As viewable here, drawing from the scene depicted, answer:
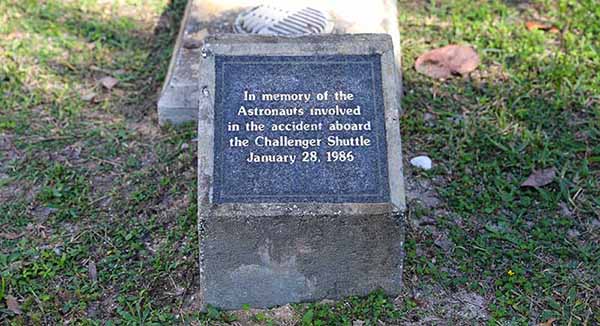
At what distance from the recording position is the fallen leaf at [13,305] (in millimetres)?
3441

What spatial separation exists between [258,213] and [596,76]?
2.69 metres

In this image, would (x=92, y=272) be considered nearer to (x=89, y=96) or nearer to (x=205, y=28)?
(x=89, y=96)

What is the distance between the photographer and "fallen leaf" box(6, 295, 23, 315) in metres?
3.44

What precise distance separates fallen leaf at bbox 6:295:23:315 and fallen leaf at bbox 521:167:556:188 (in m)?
2.47

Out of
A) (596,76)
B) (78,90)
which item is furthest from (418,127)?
(78,90)

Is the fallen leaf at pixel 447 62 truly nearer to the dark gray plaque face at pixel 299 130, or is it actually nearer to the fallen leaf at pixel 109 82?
the dark gray plaque face at pixel 299 130

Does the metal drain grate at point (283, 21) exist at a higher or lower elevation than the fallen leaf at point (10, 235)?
higher

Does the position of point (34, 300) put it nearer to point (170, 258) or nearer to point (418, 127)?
point (170, 258)

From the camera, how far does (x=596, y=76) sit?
4855 mm

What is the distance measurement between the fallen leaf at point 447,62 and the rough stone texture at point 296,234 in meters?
1.64

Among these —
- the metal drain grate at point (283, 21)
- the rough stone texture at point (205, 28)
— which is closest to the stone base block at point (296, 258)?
the rough stone texture at point (205, 28)

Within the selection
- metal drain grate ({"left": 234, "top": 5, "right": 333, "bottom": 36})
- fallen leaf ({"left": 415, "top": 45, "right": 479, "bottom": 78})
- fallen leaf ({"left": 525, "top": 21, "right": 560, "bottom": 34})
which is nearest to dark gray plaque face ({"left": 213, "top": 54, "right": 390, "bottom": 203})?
metal drain grate ({"left": 234, "top": 5, "right": 333, "bottom": 36})

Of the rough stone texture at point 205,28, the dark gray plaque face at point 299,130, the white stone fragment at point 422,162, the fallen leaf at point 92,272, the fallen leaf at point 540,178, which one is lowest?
the fallen leaf at point 540,178

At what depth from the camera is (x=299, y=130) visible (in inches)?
127
